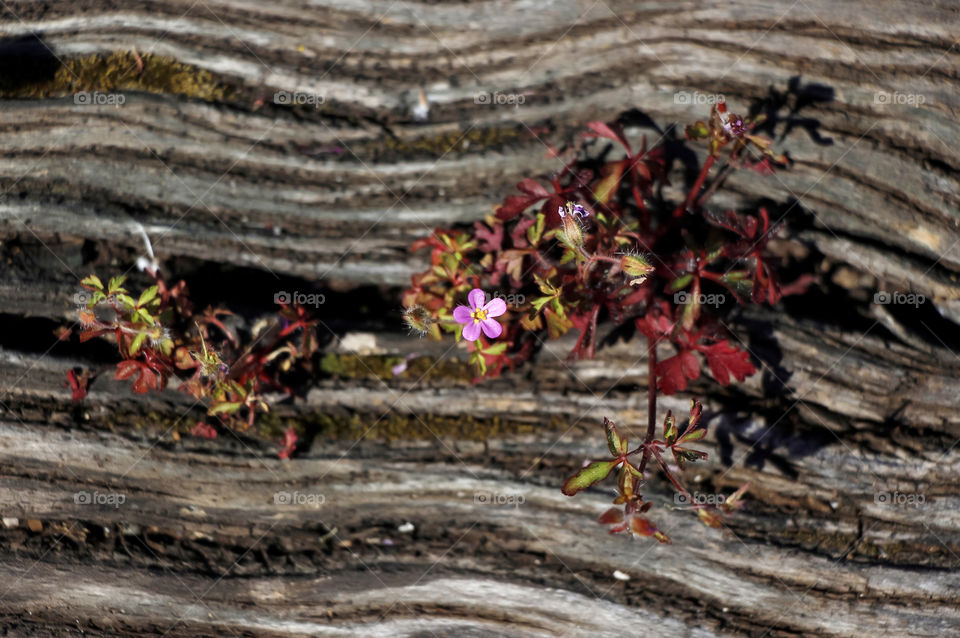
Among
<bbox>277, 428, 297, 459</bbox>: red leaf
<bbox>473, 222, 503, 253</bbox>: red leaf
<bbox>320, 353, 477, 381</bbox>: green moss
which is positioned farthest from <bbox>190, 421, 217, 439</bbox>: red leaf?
<bbox>473, 222, 503, 253</bbox>: red leaf

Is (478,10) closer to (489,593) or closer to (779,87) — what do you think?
(779,87)

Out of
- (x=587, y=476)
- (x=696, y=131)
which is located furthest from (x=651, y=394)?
(x=696, y=131)

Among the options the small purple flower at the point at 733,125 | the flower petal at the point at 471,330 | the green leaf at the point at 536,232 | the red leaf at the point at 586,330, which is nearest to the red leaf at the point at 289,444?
the flower petal at the point at 471,330

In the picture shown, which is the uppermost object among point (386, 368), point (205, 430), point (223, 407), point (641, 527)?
point (386, 368)

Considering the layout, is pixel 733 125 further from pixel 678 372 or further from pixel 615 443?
pixel 615 443

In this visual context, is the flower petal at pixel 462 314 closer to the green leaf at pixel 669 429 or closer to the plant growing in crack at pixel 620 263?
the plant growing in crack at pixel 620 263
